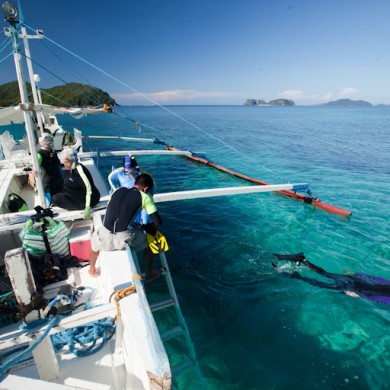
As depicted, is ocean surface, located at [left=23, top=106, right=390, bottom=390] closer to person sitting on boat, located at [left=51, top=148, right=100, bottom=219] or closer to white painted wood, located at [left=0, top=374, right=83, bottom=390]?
person sitting on boat, located at [left=51, top=148, right=100, bottom=219]

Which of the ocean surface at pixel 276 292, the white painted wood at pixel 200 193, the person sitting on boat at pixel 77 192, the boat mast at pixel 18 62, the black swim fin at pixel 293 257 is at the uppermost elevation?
the boat mast at pixel 18 62

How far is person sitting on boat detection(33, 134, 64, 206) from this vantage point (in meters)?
6.37

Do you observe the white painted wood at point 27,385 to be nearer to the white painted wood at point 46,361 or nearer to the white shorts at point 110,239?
the white painted wood at point 46,361

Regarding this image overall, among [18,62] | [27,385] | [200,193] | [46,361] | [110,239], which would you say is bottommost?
[46,361]

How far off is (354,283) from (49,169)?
9.01 meters

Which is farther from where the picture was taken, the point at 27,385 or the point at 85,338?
the point at 85,338

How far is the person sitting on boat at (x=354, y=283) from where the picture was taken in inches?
255

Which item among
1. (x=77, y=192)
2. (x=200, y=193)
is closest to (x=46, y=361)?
(x=77, y=192)

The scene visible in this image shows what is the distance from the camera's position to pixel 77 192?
17.0ft

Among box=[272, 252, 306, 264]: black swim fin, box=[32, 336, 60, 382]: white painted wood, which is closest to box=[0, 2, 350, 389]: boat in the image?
box=[32, 336, 60, 382]: white painted wood

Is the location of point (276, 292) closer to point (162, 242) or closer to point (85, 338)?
point (162, 242)

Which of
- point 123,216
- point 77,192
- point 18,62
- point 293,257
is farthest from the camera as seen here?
point 293,257

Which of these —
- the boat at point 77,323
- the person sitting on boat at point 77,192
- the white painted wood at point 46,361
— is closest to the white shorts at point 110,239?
the boat at point 77,323

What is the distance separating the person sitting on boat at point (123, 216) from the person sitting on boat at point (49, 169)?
129 inches
